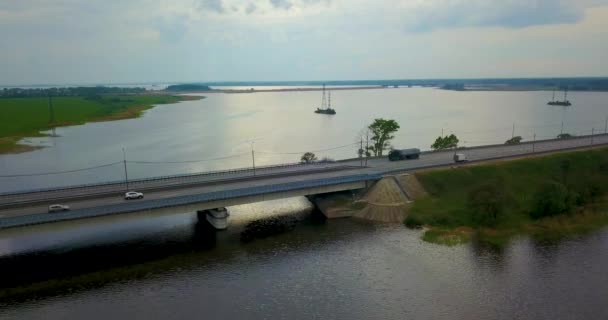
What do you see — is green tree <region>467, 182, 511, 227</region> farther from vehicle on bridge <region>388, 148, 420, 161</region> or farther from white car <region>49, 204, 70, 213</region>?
white car <region>49, 204, 70, 213</region>

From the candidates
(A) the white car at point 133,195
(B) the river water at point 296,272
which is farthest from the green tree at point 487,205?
(A) the white car at point 133,195

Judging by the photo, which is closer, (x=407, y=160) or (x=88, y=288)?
(x=88, y=288)

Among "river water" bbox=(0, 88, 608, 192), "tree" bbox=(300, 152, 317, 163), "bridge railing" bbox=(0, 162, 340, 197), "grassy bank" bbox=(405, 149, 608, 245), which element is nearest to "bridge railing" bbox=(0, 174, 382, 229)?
"bridge railing" bbox=(0, 162, 340, 197)

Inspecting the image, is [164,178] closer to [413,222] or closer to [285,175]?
[285,175]

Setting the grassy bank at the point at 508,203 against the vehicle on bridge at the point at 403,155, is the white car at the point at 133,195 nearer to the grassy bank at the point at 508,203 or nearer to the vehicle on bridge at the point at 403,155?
the grassy bank at the point at 508,203

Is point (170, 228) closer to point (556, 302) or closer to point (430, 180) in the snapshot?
point (430, 180)

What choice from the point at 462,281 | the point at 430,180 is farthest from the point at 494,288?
the point at 430,180
